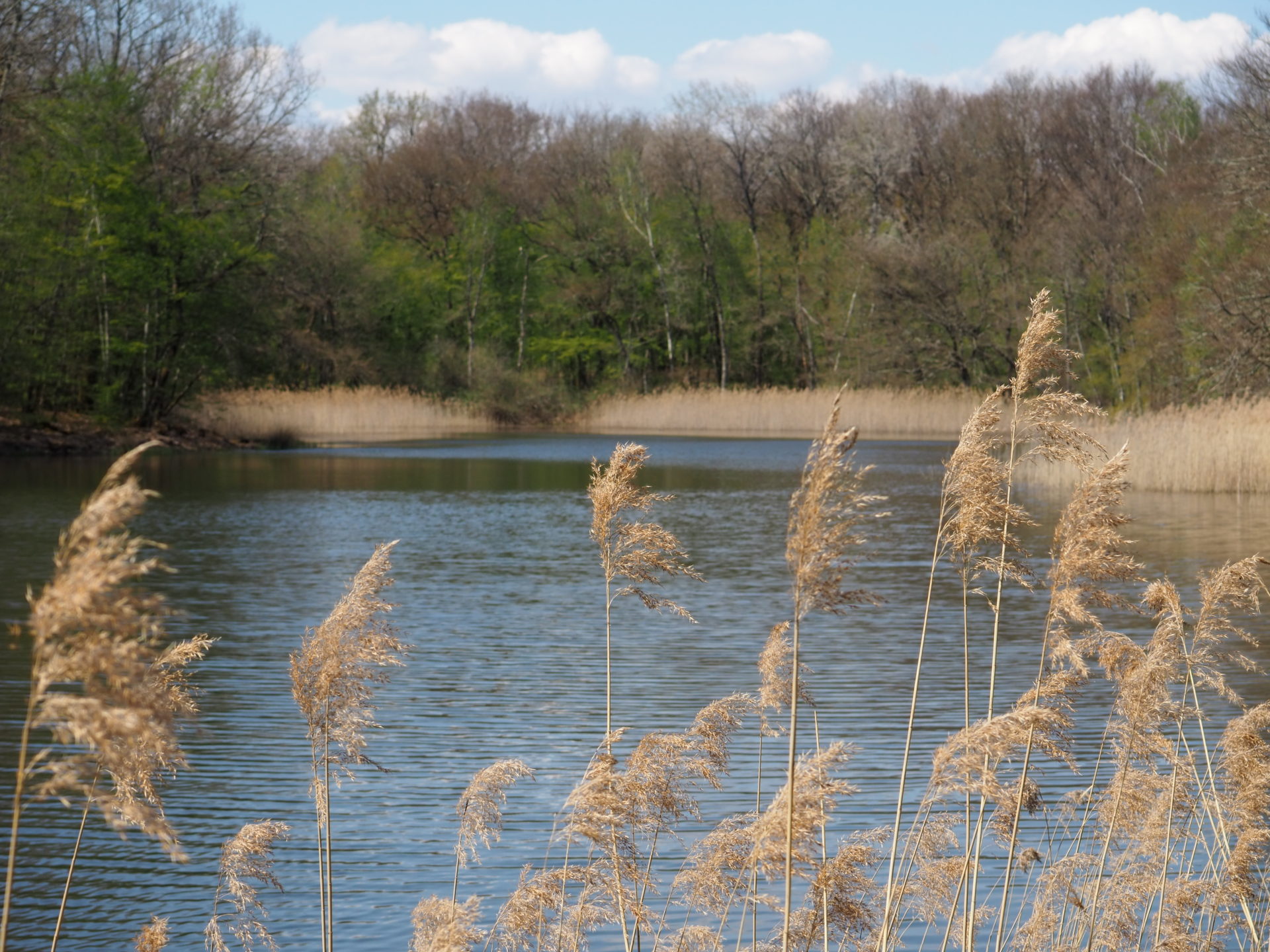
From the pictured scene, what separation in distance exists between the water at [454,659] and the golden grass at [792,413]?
55.8 feet

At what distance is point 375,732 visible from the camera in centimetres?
841

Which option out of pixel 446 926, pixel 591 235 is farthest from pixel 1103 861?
pixel 591 235

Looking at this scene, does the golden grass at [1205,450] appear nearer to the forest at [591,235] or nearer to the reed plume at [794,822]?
Result: the forest at [591,235]

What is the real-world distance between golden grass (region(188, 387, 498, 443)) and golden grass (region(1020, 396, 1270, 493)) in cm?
2310

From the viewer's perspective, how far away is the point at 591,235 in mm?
57594

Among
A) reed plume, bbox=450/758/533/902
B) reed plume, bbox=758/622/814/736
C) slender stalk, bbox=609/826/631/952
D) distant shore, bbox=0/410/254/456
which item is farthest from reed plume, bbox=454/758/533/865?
distant shore, bbox=0/410/254/456

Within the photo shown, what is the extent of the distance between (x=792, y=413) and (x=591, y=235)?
1637 centimetres

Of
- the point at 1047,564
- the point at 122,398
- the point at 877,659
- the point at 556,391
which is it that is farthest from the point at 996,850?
the point at 556,391

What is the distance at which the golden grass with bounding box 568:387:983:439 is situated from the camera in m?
42.0

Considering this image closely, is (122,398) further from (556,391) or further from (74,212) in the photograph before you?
(556,391)

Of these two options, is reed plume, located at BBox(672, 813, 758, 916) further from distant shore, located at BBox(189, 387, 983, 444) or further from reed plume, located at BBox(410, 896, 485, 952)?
distant shore, located at BBox(189, 387, 983, 444)

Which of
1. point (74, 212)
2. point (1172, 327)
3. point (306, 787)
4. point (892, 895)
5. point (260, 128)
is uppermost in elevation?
point (260, 128)

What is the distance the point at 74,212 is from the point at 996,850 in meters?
34.3

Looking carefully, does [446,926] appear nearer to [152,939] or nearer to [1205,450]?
[152,939]
